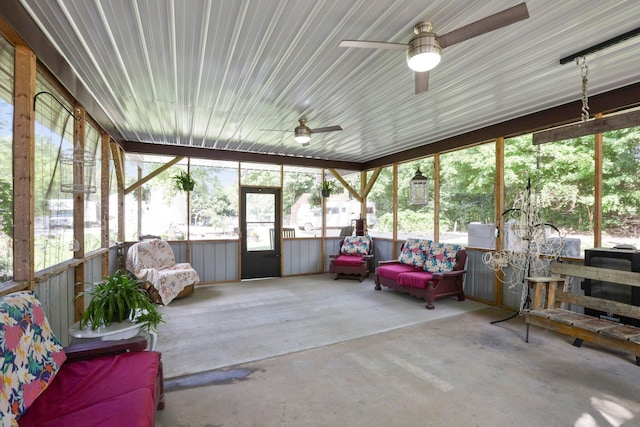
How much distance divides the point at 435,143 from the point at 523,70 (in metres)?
2.82

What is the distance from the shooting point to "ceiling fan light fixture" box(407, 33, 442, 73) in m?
2.13

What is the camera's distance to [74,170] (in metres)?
3.20

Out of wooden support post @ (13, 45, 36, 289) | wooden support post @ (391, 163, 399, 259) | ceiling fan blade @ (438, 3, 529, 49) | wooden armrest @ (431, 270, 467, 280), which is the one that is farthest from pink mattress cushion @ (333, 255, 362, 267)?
wooden support post @ (13, 45, 36, 289)

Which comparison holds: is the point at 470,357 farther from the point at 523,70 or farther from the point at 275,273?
the point at 275,273

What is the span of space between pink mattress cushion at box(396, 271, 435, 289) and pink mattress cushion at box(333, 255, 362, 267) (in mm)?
1380

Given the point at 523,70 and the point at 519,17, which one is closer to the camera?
the point at 519,17

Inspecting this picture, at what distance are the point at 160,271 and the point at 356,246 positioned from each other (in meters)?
3.94

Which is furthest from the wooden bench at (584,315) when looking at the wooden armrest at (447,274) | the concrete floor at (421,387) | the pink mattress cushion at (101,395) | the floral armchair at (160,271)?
the floral armchair at (160,271)

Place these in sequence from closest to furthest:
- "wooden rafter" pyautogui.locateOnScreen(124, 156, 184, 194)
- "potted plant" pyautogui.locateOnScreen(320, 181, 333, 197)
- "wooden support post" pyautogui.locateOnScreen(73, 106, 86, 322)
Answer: "wooden support post" pyautogui.locateOnScreen(73, 106, 86, 322) → "wooden rafter" pyautogui.locateOnScreen(124, 156, 184, 194) → "potted plant" pyautogui.locateOnScreen(320, 181, 333, 197)

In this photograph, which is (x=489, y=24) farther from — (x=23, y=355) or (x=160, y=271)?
(x=160, y=271)

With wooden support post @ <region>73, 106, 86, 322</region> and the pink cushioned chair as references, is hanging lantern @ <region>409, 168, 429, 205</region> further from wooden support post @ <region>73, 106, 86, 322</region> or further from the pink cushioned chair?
wooden support post @ <region>73, 106, 86, 322</region>

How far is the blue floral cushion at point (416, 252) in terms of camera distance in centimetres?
555

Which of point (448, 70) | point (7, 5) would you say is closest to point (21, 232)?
point (7, 5)

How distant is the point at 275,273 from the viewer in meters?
6.99
